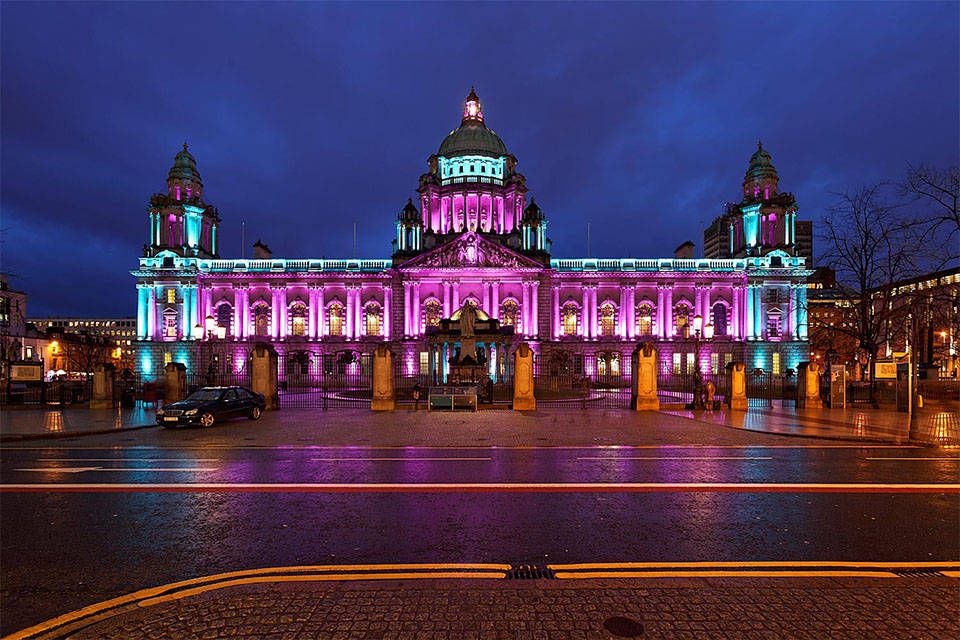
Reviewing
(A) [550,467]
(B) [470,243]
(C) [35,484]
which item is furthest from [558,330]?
(C) [35,484]

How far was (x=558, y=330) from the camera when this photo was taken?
65.1 m

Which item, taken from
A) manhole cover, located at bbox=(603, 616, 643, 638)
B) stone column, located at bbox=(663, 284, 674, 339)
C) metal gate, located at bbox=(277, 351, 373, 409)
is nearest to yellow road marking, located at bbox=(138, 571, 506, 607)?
manhole cover, located at bbox=(603, 616, 643, 638)

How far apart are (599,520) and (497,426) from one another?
38.8ft

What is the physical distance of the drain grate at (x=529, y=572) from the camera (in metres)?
5.68

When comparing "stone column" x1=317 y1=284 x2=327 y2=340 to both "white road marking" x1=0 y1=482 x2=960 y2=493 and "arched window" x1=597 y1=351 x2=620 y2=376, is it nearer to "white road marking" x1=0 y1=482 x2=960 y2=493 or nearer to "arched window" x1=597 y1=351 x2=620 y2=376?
"arched window" x1=597 y1=351 x2=620 y2=376

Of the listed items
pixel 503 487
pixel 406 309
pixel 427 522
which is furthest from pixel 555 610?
pixel 406 309

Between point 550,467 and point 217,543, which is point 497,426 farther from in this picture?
point 217,543

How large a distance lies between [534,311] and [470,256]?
390 inches

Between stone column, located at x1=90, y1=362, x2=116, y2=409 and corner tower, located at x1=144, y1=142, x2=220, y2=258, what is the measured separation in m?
45.7

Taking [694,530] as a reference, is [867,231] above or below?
above

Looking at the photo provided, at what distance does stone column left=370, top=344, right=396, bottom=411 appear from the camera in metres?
25.9

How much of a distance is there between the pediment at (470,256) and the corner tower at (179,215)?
28808 millimetres

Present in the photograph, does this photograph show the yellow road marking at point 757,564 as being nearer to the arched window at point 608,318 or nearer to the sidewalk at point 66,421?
the sidewalk at point 66,421

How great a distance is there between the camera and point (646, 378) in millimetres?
25656
